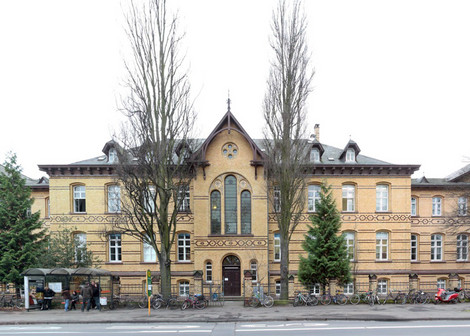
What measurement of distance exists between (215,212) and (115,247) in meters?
7.97

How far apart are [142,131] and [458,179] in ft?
85.4

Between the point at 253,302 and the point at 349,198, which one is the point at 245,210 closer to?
the point at 253,302

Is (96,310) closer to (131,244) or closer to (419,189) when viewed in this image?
(131,244)

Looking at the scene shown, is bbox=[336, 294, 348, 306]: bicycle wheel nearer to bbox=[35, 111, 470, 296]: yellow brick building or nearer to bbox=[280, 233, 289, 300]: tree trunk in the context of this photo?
bbox=[280, 233, 289, 300]: tree trunk

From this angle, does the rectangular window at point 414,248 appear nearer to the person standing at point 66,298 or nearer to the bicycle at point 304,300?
the bicycle at point 304,300

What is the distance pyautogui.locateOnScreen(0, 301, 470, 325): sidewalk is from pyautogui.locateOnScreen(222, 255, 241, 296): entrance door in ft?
17.7

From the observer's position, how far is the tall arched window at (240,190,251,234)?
84.7ft

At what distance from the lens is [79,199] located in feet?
90.1

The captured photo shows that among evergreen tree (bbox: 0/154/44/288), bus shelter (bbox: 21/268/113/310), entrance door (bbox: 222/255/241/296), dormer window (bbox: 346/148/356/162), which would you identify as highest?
dormer window (bbox: 346/148/356/162)

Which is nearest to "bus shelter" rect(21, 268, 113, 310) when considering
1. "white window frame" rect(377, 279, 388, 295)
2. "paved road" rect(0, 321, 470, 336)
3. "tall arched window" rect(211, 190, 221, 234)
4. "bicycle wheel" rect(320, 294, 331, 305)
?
"paved road" rect(0, 321, 470, 336)

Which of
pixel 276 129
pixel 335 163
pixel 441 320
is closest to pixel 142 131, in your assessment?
pixel 276 129

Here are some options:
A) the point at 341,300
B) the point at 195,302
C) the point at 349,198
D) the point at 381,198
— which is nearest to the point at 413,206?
the point at 381,198

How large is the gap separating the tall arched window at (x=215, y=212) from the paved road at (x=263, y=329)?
31.8 feet

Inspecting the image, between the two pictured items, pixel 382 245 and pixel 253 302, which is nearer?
pixel 253 302
